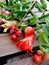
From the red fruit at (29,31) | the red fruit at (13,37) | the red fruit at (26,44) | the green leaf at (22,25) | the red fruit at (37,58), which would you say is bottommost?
the red fruit at (37,58)

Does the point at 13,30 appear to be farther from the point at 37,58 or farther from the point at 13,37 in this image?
the point at 37,58

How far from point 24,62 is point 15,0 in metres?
0.36

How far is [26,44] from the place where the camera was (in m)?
0.74

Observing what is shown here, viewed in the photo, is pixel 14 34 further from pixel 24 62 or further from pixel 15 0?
pixel 15 0

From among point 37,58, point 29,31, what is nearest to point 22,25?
point 29,31

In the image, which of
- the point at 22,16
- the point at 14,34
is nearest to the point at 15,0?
the point at 22,16

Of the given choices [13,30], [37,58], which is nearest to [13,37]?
[13,30]

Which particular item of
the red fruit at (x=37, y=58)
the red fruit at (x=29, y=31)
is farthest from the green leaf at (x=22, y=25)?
the red fruit at (x=37, y=58)

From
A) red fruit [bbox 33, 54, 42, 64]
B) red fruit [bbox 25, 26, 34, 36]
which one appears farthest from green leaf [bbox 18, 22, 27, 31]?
red fruit [bbox 33, 54, 42, 64]

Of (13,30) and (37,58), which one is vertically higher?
(13,30)

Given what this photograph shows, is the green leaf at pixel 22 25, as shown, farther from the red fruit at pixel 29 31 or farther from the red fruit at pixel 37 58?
the red fruit at pixel 37 58

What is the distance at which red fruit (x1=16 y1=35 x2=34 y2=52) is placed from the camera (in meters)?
0.74

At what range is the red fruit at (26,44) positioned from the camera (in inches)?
29.2

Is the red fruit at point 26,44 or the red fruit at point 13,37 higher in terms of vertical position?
the red fruit at point 13,37
